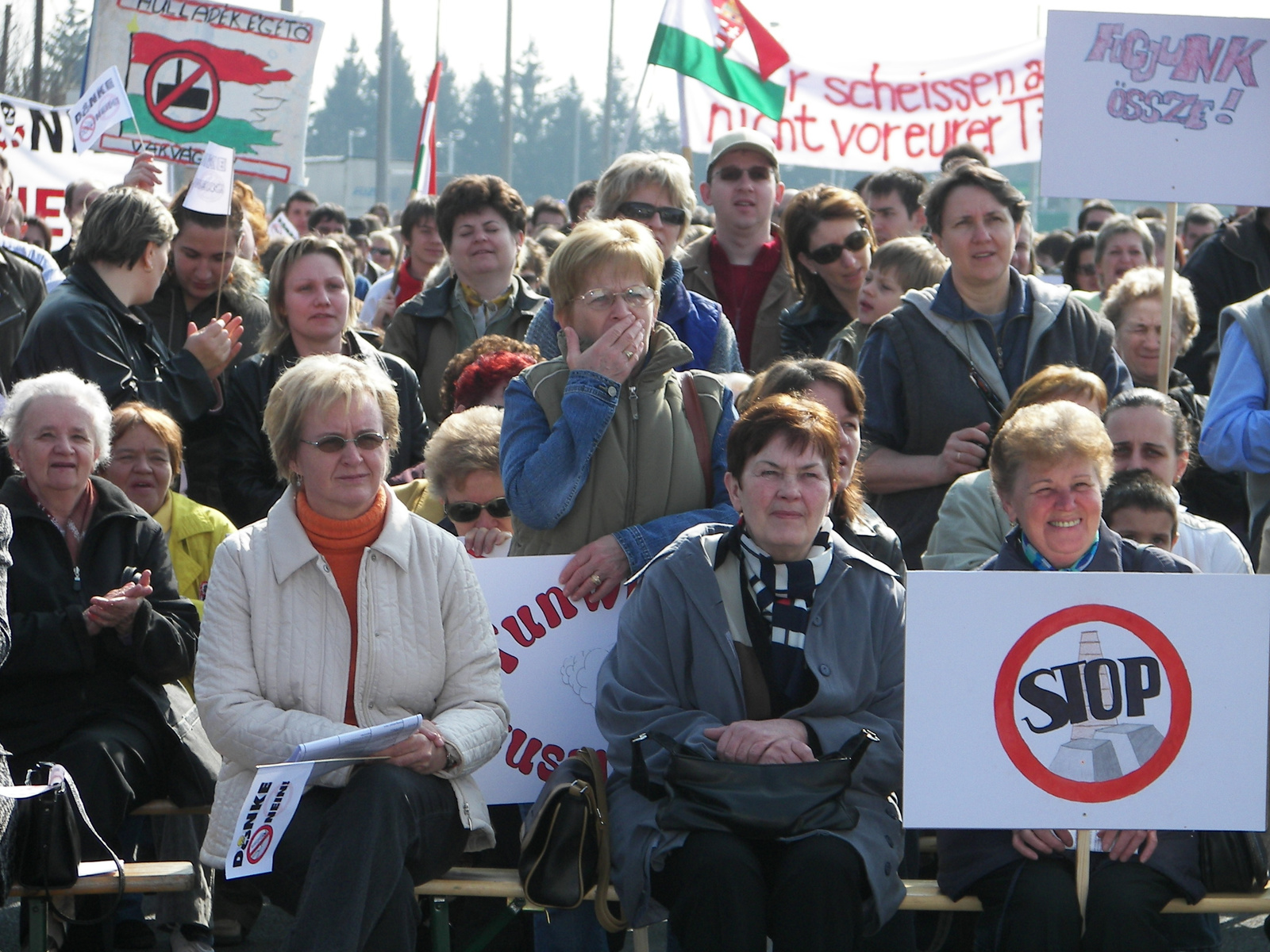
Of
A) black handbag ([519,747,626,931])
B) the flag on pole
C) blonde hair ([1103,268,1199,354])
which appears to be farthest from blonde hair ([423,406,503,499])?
the flag on pole

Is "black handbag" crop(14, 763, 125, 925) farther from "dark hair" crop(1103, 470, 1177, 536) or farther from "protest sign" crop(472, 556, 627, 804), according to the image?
"dark hair" crop(1103, 470, 1177, 536)

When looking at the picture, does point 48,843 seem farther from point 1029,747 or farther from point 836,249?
point 836,249

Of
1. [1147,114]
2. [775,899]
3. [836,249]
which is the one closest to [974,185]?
[836,249]

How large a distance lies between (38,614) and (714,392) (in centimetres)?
198

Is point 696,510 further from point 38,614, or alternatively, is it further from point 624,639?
point 38,614

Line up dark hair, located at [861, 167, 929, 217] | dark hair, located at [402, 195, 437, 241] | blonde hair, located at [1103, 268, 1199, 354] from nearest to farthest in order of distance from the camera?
blonde hair, located at [1103, 268, 1199, 354] < dark hair, located at [861, 167, 929, 217] < dark hair, located at [402, 195, 437, 241]

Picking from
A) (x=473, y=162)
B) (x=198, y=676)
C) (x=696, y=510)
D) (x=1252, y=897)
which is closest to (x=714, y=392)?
(x=696, y=510)

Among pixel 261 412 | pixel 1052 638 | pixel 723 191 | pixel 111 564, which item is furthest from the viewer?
pixel 723 191

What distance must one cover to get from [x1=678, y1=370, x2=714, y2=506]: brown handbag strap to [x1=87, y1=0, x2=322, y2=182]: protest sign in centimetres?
533

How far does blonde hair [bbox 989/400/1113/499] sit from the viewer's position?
3.86m

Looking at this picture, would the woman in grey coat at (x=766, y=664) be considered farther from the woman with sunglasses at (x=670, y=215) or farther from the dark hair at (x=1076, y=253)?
the dark hair at (x=1076, y=253)

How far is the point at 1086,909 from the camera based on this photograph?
3598 mm

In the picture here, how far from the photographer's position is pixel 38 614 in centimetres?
432

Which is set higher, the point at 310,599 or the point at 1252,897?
the point at 310,599
